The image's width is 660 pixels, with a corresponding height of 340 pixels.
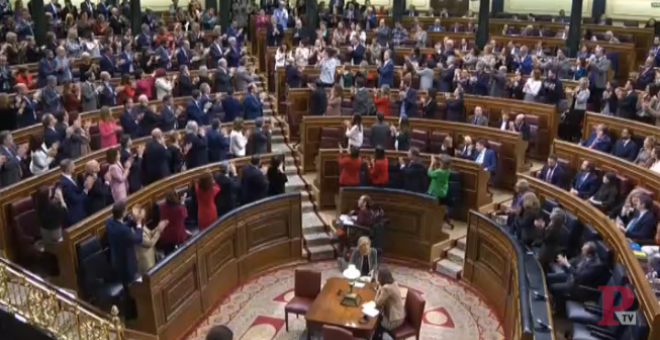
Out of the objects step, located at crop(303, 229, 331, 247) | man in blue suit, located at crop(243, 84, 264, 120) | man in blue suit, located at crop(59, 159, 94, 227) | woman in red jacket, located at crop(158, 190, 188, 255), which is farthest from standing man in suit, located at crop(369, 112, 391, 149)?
man in blue suit, located at crop(59, 159, 94, 227)

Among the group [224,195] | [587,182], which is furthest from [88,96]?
[587,182]

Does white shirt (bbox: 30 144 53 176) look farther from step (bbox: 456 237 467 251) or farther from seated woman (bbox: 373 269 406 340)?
step (bbox: 456 237 467 251)

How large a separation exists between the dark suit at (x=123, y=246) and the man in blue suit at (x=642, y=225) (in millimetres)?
5750

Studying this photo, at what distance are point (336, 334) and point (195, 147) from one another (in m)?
4.53

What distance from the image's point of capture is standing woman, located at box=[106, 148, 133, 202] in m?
8.75

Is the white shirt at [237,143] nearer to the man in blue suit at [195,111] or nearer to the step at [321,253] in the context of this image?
the man in blue suit at [195,111]

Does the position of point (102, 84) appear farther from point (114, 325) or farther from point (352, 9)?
point (352, 9)

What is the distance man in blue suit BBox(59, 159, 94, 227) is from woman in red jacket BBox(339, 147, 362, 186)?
3.63m

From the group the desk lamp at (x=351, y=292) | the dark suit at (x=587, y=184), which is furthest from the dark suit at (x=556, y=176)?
the desk lamp at (x=351, y=292)

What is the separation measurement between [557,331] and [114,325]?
189 inches

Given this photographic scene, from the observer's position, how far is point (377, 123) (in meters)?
11.5

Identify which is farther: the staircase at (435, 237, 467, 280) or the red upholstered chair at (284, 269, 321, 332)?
the staircase at (435, 237, 467, 280)

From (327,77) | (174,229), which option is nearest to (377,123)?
(327,77)

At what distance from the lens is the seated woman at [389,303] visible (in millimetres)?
7296
